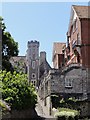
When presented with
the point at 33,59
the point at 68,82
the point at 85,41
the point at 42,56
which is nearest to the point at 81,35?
the point at 85,41

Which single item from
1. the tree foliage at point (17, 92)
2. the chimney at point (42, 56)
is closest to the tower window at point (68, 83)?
the tree foliage at point (17, 92)

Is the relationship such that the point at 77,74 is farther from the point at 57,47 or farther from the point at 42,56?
the point at 42,56

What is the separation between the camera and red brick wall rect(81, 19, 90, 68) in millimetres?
46938

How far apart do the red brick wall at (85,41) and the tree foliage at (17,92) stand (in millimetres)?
14375

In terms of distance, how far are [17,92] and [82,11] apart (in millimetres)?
22785

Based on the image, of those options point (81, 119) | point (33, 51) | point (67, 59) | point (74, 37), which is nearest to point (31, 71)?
point (33, 51)

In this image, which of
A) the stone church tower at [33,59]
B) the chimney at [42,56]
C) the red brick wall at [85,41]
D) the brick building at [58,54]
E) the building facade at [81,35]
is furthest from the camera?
the chimney at [42,56]

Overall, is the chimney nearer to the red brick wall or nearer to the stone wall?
the red brick wall

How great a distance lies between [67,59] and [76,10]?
1127cm

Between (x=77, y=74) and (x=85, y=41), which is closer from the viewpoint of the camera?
(x=77, y=74)

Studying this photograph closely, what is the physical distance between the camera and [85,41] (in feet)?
157

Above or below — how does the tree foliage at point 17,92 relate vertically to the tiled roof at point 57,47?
below

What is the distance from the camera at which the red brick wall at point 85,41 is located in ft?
154

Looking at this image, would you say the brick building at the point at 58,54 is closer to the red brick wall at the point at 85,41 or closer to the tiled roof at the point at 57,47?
the tiled roof at the point at 57,47
